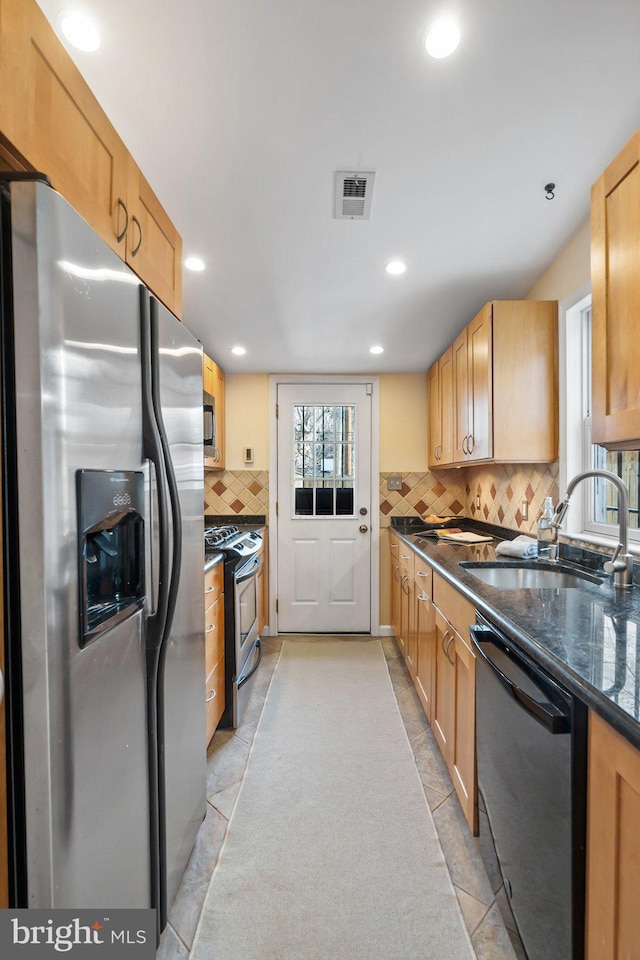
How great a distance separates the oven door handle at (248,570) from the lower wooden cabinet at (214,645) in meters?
0.16

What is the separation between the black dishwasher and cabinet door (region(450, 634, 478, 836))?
0.16 metres

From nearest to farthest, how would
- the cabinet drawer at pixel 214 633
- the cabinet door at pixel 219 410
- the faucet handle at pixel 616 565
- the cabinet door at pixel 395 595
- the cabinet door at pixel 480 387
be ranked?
the faucet handle at pixel 616 565
the cabinet drawer at pixel 214 633
the cabinet door at pixel 480 387
the cabinet door at pixel 395 595
the cabinet door at pixel 219 410

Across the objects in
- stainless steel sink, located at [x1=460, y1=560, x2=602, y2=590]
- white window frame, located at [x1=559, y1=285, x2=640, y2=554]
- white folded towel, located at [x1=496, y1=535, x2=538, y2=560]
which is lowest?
stainless steel sink, located at [x1=460, y1=560, x2=602, y2=590]

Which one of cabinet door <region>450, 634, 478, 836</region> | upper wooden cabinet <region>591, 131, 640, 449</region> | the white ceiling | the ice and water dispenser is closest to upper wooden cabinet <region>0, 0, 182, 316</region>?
the white ceiling

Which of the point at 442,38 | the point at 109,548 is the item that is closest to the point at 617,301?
the point at 442,38

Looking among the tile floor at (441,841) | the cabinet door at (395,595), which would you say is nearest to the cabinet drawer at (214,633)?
the tile floor at (441,841)

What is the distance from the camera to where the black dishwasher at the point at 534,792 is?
0.85 metres

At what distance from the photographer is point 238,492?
3.89 meters

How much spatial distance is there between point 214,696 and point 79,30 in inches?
95.2

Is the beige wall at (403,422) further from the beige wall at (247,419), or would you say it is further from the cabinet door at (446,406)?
the beige wall at (247,419)

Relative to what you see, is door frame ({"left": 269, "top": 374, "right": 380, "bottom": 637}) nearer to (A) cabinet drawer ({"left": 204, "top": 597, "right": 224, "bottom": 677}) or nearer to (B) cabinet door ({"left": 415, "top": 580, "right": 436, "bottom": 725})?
(B) cabinet door ({"left": 415, "top": 580, "right": 436, "bottom": 725})

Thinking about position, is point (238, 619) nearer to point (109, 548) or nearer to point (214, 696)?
point (214, 696)

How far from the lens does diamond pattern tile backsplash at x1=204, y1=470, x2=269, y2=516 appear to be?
12.7 feet

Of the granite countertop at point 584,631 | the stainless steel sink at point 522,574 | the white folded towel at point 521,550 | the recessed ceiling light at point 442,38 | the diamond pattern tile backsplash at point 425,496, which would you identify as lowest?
the stainless steel sink at point 522,574
